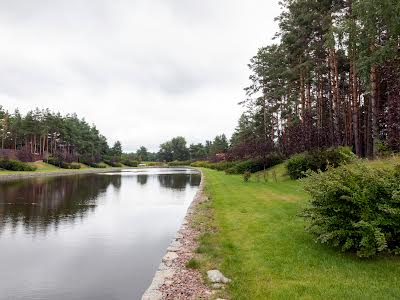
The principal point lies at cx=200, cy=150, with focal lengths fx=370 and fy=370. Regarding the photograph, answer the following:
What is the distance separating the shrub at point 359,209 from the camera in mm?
6293

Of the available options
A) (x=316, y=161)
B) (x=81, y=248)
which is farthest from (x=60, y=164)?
(x=81, y=248)

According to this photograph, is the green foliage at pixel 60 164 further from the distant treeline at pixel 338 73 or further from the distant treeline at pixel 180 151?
the distant treeline at pixel 180 151

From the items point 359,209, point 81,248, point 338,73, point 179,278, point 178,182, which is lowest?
point 81,248

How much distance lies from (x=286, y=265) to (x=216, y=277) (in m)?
1.27

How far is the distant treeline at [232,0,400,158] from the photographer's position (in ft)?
56.6

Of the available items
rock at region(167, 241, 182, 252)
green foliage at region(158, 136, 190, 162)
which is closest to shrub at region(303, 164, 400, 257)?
rock at region(167, 241, 182, 252)

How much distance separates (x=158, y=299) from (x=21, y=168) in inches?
1964

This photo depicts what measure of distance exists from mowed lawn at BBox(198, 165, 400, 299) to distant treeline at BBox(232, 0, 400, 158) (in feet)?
32.8

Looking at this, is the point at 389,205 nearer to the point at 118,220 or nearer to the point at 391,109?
the point at 118,220

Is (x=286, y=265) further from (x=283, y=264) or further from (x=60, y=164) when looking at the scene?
(x=60, y=164)


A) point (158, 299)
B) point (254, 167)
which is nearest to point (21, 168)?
point (254, 167)

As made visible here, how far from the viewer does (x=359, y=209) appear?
6.66 metres

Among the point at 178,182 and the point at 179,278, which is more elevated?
the point at 178,182

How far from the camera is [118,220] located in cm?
1359
